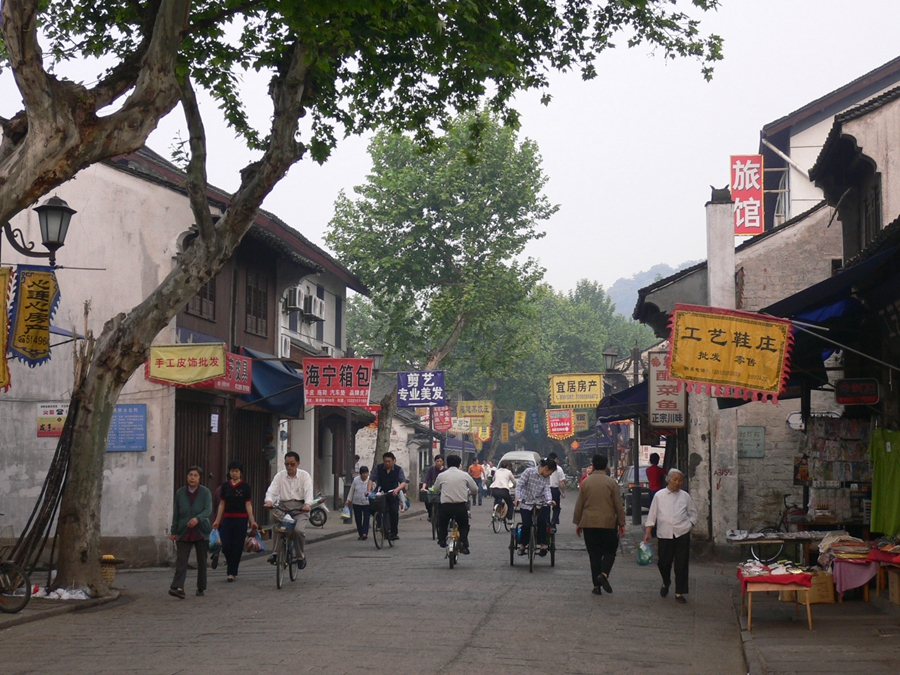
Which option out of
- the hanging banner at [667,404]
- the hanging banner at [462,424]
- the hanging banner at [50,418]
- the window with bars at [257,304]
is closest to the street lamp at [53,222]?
the hanging banner at [50,418]

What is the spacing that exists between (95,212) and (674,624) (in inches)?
500

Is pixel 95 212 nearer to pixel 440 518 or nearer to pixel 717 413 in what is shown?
pixel 440 518

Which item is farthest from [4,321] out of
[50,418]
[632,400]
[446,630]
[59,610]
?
[632,400]

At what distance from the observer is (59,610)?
40.4ft

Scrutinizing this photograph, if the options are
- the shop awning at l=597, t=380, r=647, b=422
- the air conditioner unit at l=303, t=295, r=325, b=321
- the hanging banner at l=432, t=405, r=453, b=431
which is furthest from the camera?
the hanging banner at l=432, t=405, r=453, b=431

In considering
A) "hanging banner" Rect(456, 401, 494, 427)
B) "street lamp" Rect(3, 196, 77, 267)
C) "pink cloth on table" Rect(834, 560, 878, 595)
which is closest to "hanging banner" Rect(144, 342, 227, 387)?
"street lamp" Rect(3, 196, 77, 267)

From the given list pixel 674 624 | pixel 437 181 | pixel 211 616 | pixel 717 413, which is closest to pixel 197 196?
pixel 211 616

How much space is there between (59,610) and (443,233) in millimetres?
29800

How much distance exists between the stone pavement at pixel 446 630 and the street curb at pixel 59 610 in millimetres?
87

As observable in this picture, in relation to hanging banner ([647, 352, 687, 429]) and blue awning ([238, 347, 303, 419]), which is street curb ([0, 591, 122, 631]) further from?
hanging banner ([647, 352, 687, 429])

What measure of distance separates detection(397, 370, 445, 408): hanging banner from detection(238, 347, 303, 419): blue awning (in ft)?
34.8

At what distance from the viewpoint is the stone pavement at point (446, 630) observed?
8.80 meters

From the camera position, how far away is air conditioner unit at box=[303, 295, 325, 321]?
98.8 ft

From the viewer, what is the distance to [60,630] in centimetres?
1104
